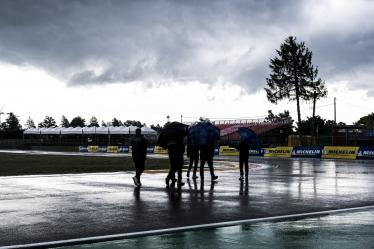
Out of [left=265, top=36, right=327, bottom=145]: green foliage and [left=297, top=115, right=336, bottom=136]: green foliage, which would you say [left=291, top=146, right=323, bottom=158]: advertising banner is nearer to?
[left=265, top=36, right=327, bottom=145]: green foliage

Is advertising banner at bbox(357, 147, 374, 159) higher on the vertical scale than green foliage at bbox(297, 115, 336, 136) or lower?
lower

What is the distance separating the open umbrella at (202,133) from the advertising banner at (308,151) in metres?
27.9

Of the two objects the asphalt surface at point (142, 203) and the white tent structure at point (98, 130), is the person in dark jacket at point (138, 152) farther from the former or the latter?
the white tent structure at point (98, 130)

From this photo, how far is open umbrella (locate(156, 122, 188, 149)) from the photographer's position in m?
13.9

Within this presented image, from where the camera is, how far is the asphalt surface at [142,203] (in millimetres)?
7609

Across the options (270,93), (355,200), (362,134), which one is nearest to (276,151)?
(362,134)

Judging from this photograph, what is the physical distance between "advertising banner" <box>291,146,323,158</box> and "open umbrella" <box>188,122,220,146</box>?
1100 inches

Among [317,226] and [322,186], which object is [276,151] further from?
[317,226]

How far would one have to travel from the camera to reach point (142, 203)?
33.4 ft

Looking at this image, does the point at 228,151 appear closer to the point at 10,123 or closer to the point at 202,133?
the point at 202,133

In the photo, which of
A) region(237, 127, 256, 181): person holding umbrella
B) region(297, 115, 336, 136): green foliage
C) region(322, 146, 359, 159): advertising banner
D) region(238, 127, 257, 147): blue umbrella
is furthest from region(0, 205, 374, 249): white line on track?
region(297, 115, 336, 136): green foliage

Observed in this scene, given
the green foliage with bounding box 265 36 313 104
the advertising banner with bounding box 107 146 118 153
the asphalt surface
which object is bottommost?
the asphalt surface

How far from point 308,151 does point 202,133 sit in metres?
29.3

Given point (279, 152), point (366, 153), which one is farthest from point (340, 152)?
point (279, 152)
